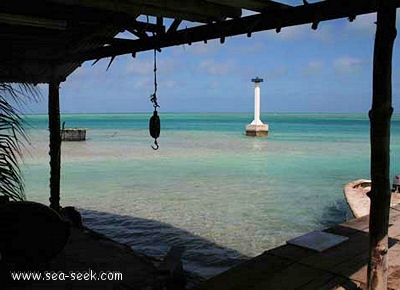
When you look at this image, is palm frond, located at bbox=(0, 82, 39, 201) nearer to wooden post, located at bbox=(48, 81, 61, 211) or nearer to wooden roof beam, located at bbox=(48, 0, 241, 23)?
wooden roof beam, located at bbox=(48, 0, 241, 23)

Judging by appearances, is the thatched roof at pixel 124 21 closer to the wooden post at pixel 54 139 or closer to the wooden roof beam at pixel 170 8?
the wooden roof beam at pixel 170 8

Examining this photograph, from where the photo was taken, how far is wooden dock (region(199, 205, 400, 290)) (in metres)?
4.51

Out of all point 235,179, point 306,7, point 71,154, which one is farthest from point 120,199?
point 71,154

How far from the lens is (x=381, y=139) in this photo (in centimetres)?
390

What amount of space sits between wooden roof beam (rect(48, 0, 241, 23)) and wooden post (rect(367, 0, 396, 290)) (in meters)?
1.79

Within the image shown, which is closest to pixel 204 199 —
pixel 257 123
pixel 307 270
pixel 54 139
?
pixel 54 139

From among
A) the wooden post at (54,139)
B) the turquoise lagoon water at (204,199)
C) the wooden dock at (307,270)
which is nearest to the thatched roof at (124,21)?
the turquoise lagoon water at (204,199)

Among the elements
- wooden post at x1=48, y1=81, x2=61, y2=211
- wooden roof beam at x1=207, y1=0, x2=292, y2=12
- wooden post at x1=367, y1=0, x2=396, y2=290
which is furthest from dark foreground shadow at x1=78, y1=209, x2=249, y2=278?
wooden roof beam at x1=207, y1=0, x2=292, y2=12

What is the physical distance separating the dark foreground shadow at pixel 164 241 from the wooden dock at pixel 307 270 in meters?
2.73

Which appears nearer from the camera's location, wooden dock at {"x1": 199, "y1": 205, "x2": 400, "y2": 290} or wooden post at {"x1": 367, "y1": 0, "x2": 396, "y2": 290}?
wooden post at {"x1": 367, "y1": 0, "x2": 396, "y2": 290}

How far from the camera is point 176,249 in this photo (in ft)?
21.0

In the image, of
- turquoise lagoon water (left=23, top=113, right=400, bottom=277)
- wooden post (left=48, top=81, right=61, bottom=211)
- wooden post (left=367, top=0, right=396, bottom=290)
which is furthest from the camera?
turquoise lagoon water (left=23, top=113, right=400, bottom=277)

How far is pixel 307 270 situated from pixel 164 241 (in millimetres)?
5759

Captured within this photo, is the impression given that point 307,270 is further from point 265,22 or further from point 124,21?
point 124,21
